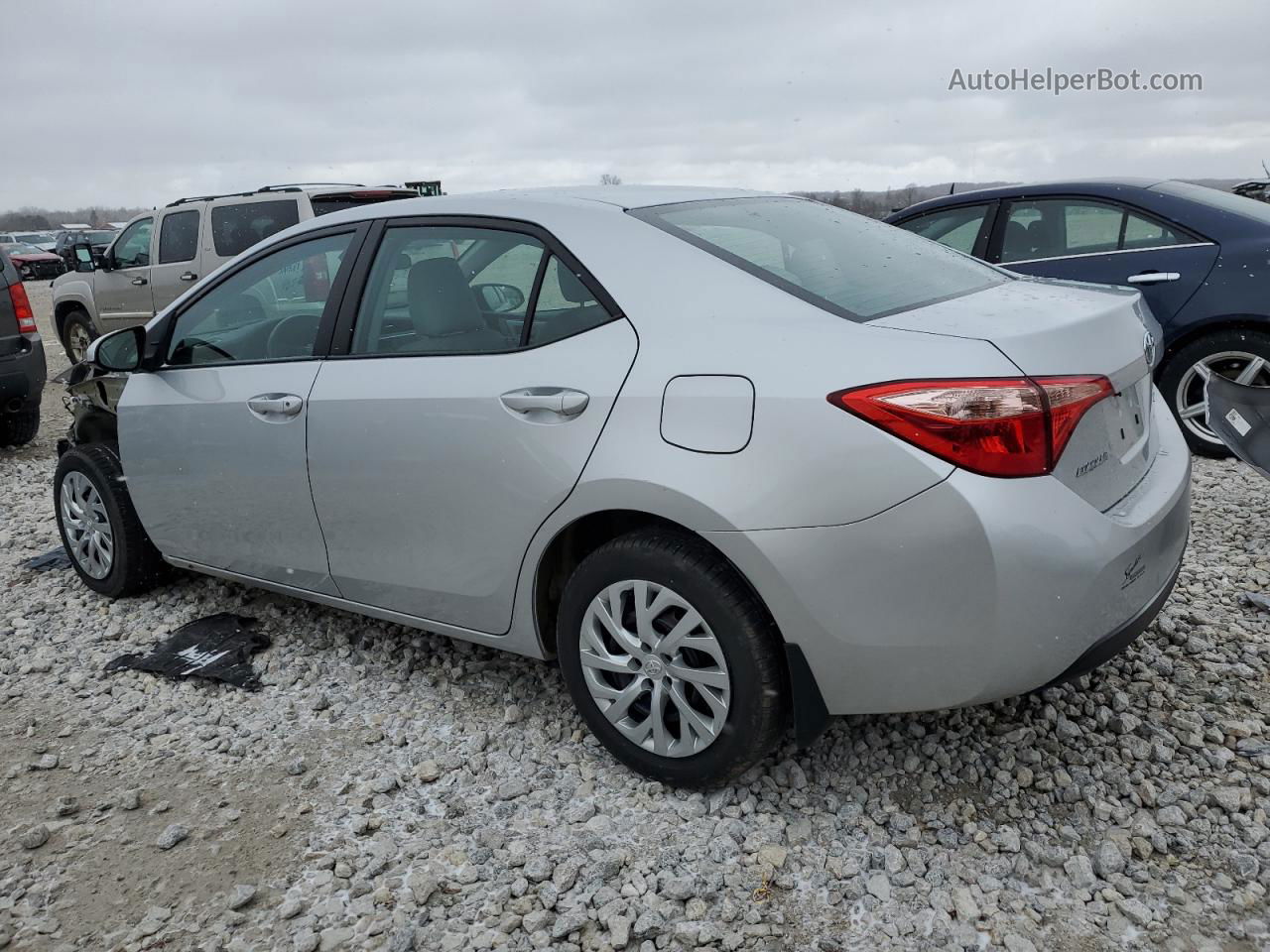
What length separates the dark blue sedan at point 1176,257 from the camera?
546cm

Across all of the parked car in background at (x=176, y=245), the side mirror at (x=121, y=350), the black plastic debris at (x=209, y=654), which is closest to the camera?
the black plastic debris at (x=209, y=654)

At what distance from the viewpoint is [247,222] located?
1005 cm

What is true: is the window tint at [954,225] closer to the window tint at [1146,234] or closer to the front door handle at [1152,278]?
the window tint at [1146,234]

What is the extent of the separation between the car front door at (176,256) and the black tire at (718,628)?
29.8ft

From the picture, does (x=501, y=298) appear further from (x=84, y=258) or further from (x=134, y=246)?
(x=84, y=258)

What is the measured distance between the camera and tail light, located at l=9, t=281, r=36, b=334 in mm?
7715

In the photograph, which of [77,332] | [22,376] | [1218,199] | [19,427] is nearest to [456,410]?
[1218,199]

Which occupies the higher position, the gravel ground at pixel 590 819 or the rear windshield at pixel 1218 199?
the rear windshield at pixel 1218 199

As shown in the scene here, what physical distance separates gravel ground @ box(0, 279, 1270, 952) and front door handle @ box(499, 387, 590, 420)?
3.46 feet

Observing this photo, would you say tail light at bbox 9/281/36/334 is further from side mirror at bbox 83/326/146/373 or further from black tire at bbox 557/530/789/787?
black tire at bbox 557/530/789/787

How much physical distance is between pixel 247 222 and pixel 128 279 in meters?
→ 2.12

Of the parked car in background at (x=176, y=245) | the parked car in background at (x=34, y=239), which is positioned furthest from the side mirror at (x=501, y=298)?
the parked car in background at (x=34, y=239)

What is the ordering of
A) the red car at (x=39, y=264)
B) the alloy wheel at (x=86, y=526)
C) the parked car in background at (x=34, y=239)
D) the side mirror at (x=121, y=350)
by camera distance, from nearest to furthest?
the side mirror at (x=121, y=350) → the alloy wheel at (x=86, y=526) → the red car at (x=39, y=264) → the parked car in background at (x=34, y=239)

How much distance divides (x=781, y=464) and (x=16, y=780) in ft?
8.32
